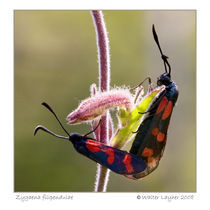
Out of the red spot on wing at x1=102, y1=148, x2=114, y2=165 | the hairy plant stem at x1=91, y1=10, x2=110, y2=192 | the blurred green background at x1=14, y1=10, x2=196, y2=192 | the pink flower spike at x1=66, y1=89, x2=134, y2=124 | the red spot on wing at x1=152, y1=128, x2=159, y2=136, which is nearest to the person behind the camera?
the pink flower spike at x1=66, y1=89, x2=134, y2=124

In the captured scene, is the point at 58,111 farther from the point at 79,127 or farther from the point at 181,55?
the point at 181,55

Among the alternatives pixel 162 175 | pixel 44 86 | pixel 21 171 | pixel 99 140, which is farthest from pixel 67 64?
pixel 99 140

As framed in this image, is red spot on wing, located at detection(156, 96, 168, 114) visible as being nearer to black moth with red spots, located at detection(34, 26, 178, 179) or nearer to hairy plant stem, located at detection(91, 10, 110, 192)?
black moth with red spots, located at detection(34, 26, 178, 179)

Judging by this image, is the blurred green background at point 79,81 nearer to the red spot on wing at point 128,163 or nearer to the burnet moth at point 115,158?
the burnet moth at point 115,158

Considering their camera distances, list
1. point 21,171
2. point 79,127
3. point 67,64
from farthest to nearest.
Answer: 1. point 67,64
2. point 79,127
3. point 21,171

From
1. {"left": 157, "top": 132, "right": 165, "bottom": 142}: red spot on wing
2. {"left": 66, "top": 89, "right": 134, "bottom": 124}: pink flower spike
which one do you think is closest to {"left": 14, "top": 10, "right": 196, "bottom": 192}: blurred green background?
{"left": 157, "top": 132, "right": 165, "bottom": 142}: red spot on wing

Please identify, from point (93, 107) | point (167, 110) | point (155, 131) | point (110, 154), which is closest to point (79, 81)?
point (167, 110)

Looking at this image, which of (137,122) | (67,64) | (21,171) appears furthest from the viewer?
(67,64)

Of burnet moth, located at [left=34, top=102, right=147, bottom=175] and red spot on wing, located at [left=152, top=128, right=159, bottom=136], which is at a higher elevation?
red spot on wing, located at [left=152, top=128, right=159, bottom=136]
